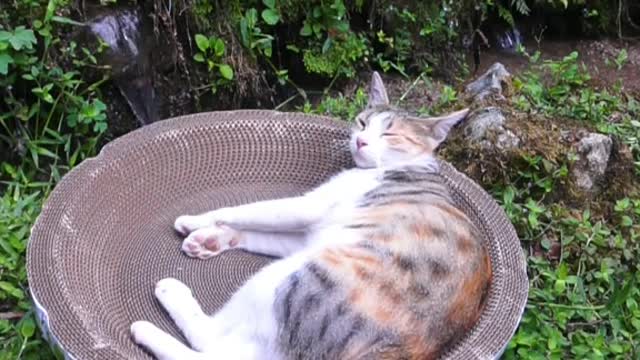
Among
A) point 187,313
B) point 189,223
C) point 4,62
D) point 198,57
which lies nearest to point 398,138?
point 189,223

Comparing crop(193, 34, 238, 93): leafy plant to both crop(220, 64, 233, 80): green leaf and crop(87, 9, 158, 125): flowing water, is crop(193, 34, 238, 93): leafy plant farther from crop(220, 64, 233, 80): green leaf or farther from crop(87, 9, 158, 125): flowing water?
crop(87, 9, 158, 125): flowing water

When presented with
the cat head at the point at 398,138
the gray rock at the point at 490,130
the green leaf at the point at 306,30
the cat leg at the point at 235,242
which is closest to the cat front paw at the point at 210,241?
the cat leg at the point at 235,242

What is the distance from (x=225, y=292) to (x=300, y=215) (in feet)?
1.27

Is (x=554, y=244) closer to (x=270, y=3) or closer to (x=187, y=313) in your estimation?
(x=187, y=313)

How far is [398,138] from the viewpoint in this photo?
3078 mm

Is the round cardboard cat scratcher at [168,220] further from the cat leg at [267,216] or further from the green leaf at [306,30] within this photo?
the green leaf at [306,30]

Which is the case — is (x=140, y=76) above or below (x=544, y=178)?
above

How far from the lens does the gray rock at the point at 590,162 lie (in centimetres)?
362

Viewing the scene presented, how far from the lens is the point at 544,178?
141 inches

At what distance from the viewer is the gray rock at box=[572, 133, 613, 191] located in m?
3.62

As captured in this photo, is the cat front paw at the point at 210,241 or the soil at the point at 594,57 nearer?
the cat front paw at the point at 210,241

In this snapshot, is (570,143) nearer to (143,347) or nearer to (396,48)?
(396,48)

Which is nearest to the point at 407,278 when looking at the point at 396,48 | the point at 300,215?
the point at 300,215

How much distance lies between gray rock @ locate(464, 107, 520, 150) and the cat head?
22.1 inches
